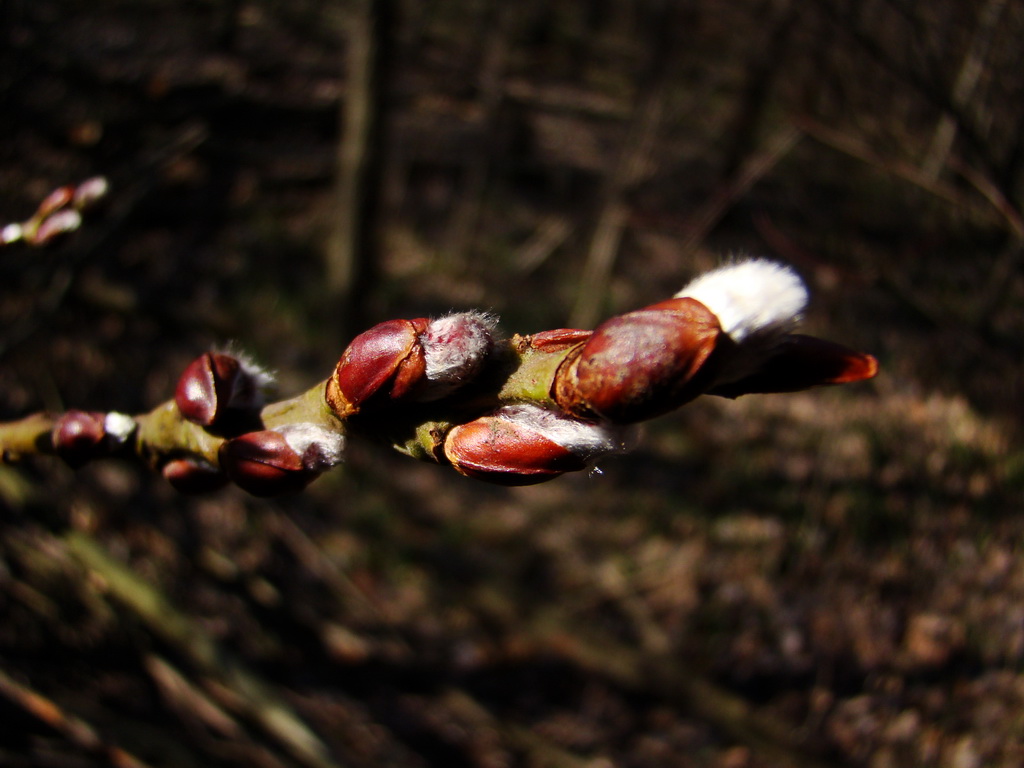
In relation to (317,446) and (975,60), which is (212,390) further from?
(975,60)

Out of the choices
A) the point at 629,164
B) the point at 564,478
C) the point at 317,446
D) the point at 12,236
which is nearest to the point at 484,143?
the point at 629,164

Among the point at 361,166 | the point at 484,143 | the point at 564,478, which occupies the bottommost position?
the point at 564,478

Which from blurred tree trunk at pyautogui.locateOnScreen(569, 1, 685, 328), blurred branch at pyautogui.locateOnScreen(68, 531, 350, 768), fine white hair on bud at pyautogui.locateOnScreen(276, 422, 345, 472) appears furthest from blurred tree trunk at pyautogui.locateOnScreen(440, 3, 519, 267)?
fine white hair on bud at pyautogui.locateOnScreen(276, 422, 345, 472)

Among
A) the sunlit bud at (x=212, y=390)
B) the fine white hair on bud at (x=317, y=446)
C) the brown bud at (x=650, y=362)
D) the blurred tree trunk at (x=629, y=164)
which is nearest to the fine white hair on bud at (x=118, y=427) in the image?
the sunlit bud at (x=212, y=390)

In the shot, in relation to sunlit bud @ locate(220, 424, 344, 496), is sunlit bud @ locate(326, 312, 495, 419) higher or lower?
higher

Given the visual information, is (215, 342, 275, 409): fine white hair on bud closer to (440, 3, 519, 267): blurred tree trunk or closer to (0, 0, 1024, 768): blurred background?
(0, 0, 1024, 768): blurred background

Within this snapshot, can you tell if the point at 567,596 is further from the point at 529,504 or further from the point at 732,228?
→ the point at 732,228

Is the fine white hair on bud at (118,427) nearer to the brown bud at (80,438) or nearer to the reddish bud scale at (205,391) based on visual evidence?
the brown bud at (80,438)
